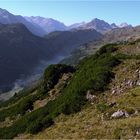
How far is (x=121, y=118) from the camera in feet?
100

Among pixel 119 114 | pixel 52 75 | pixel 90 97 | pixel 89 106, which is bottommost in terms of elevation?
pixel 89 106

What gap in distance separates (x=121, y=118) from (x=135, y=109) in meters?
1.42

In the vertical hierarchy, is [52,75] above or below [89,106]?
above

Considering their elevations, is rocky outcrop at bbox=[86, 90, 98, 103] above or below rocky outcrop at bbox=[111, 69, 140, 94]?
below

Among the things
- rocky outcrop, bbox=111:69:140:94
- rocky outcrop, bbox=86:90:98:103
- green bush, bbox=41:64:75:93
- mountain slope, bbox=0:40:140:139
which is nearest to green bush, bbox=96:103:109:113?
mountain slope, bbox=0:40:140:139

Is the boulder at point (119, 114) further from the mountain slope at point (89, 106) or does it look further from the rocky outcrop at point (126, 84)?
the rocky outcrop at point (126, 84)

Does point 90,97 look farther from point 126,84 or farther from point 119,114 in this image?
point 119,114

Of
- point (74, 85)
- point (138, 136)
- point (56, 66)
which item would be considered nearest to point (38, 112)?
point (74, 85)

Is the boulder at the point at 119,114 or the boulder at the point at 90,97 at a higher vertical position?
the boulder at the point at 90,97

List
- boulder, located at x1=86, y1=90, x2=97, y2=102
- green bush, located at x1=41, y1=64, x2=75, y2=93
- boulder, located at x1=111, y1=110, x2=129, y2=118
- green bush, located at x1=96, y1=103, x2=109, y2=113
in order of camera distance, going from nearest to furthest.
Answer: boulder, located at x1=111, y1=110, x2=129, y2=118 → green bush, located at x1=96, y1=103, x2=109, y2=113 → boulder, located at x1=86, y1=90, x2=97, y2=102 → green bush, located at x1=41, y1=64, x2=75, y2=93

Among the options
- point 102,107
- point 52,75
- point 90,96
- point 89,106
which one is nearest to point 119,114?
point 102,107

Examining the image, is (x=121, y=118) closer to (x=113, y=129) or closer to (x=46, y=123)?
(x=113, y=129)

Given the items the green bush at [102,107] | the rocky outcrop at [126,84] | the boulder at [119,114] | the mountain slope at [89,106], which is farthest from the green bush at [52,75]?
the boulder at [119,114]

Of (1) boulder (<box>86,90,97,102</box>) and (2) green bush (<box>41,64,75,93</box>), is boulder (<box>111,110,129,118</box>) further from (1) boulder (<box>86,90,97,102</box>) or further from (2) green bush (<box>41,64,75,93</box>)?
(2) green bush (<box>41,64,75,93</box>)
